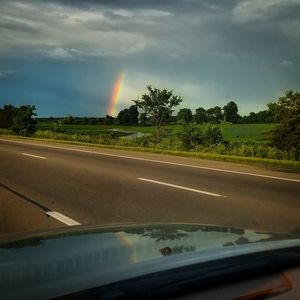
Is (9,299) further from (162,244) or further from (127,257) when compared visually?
(162,244)

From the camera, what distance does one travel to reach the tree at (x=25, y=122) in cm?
5556

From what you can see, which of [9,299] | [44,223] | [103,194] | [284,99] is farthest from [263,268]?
[284,99]

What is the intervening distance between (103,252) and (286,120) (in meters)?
38.2

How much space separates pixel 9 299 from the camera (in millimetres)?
2309

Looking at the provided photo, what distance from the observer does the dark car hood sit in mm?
2498

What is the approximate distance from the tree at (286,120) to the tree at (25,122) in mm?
24479

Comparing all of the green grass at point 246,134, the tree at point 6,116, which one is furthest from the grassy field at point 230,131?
the tree at point 6,116

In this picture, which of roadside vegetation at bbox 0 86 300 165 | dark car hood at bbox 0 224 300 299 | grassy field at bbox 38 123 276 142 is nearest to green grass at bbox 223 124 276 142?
grassy field at bbox 38 123 276 142

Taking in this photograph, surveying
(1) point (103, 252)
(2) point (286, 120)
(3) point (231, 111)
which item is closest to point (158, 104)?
(2) point (286, 120)

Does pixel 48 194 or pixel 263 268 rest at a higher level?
pixel 263 268

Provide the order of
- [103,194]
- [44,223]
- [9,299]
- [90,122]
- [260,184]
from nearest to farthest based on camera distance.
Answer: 1. [9,299]
2. [44,223]
3. [103,194]
4. [260,184]
5. [90,122]

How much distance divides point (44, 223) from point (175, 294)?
649 cm

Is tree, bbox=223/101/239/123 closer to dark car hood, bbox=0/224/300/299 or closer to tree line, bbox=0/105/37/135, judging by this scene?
tree line, bbox=0/105/37/135

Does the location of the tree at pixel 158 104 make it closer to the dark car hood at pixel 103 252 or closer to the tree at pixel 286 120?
the tree at pixel 286 120
